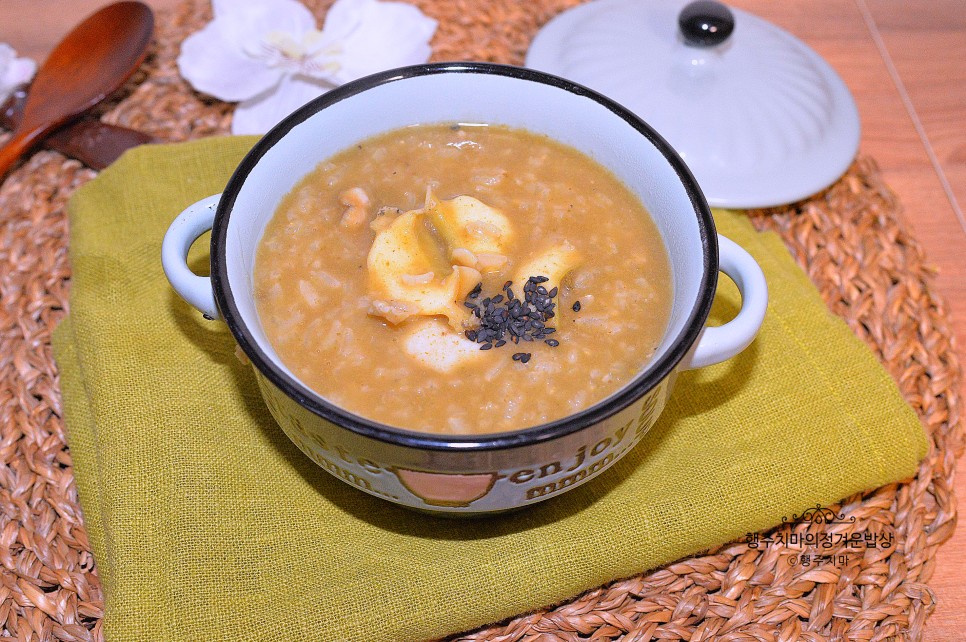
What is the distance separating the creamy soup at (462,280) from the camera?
1708mm

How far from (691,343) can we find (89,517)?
127 centimetres

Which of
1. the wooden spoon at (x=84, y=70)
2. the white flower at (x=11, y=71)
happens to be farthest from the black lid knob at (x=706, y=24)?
the white flower at (x=11, y=71)

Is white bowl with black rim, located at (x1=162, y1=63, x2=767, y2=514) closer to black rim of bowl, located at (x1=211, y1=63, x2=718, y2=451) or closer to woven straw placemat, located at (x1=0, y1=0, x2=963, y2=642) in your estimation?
black rim of bowl, located at (x1=211, y1=63, x2=718, y2=451)

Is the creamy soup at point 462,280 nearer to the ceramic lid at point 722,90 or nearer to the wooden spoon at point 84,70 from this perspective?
the ceramic lid at point 722,90

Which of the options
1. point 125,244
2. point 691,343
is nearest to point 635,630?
point 691,343

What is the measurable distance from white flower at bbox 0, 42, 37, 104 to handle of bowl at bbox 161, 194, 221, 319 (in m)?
1.34

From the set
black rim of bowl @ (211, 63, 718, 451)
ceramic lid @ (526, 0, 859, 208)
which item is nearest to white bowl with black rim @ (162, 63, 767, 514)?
black rim of bowl @ (211, 63, 718, 451)

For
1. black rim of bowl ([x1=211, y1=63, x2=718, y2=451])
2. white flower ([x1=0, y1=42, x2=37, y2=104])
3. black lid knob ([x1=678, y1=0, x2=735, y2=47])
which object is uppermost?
black rim of bowl ([x1=211, y1=63, x2=718, y2=451])

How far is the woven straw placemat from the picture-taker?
1.91 metres

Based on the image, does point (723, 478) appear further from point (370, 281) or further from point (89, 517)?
point (89, 517)

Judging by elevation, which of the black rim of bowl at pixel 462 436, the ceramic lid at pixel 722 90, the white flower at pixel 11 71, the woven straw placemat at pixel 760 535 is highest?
the black rim of bowl at pixel 462 436

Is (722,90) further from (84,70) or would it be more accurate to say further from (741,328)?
(84,70)

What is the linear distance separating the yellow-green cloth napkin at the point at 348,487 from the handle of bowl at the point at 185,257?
37cm

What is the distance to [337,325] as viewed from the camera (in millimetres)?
1790
